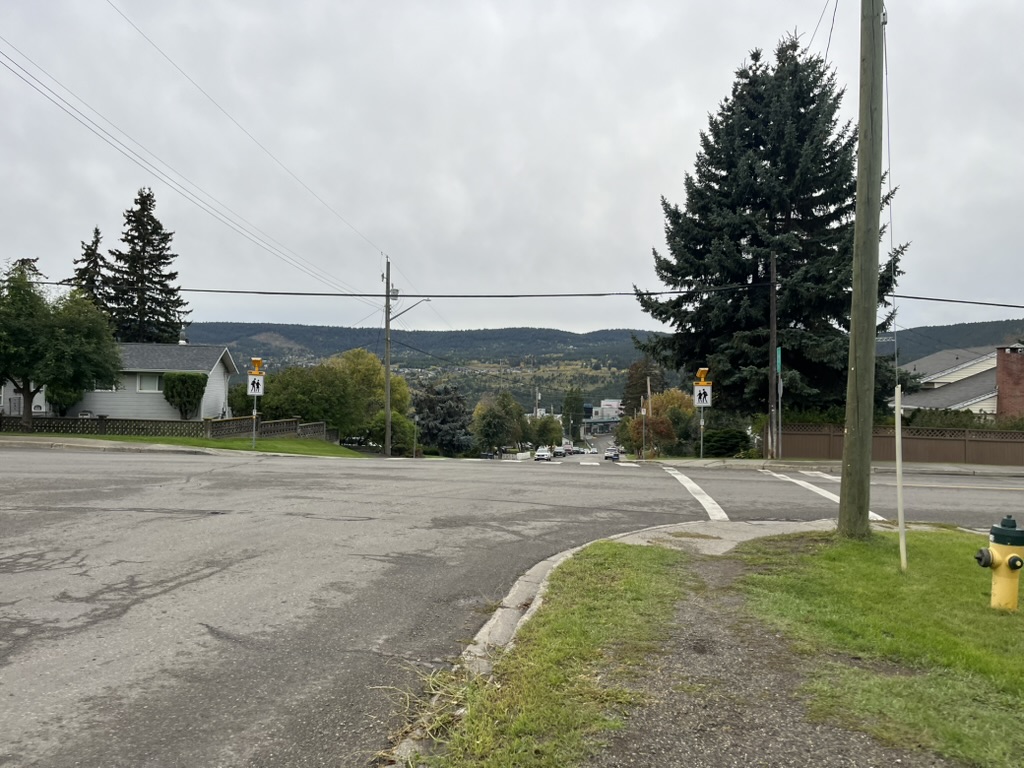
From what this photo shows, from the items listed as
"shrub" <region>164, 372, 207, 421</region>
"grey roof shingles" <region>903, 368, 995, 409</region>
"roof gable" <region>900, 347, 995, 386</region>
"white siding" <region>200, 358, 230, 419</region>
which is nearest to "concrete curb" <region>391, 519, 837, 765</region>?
"shrub" <region>164, 372, 207, 421</region>

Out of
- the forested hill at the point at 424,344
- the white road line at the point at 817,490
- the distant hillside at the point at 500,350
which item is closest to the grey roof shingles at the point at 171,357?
the forested hill at the point at 424,344

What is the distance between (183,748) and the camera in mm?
3717

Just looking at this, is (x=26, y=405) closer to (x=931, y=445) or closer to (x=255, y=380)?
(x=255, y=380)

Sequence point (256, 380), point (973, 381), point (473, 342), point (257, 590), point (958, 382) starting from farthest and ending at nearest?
point (473, 342) → point (958, 382) → point (973, 381) → point (256, 380) → point (257, 590)

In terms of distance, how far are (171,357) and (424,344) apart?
46.9 m

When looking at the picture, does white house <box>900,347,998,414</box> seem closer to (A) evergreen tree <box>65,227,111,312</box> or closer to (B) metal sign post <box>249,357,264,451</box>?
(B) metal sign post <box>249,357,264,451</box>

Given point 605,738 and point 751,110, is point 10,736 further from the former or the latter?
point 751,110

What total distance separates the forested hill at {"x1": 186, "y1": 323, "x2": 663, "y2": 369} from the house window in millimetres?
7532

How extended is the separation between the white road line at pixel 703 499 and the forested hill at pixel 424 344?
1553 centimetres

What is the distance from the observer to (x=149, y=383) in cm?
4312

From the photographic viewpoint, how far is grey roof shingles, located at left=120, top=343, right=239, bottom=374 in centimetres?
4266

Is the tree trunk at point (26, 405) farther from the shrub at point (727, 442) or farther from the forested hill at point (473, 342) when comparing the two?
the shrub at point (727, 442)

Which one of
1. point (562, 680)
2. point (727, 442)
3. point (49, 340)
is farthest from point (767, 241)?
point (49, 340)

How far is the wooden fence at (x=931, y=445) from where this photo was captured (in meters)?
28.2
